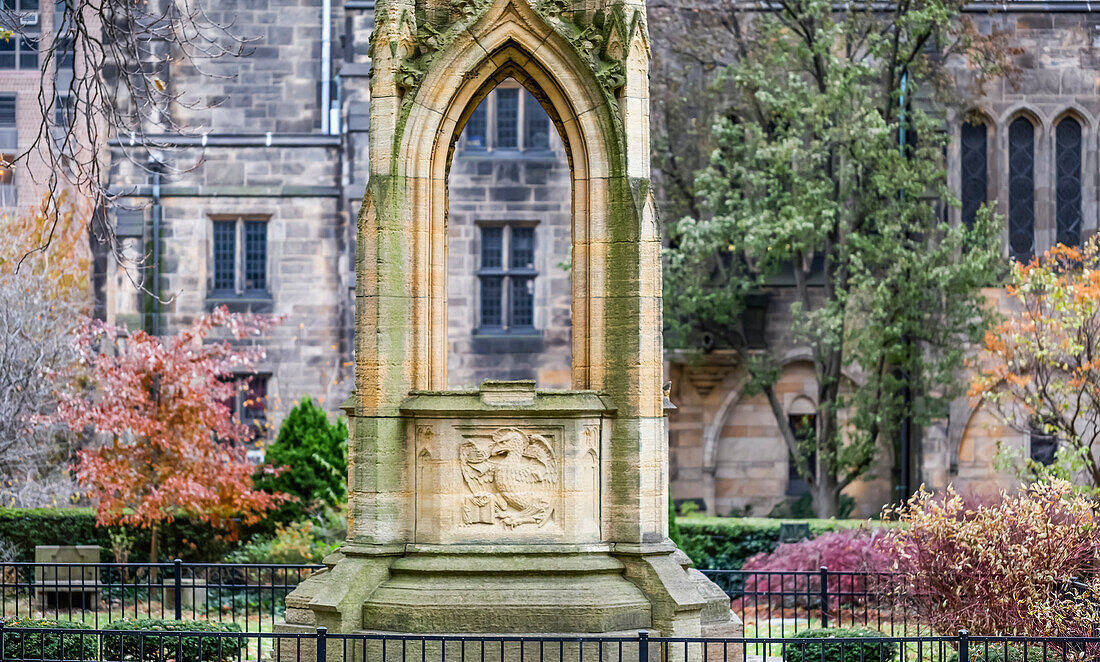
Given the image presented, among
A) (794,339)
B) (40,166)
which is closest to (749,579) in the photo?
(794,339)

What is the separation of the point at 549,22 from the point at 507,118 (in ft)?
48.7

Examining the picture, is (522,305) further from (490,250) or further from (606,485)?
(606,485)

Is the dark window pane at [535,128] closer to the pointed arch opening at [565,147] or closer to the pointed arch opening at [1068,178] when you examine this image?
the pointed arch opening at [1068,178]

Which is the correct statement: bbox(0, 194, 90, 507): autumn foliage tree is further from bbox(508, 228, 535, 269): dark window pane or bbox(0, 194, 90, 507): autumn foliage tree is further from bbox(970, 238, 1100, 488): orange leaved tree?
bbox(970, 238, 1100, 488): orange leaved tree

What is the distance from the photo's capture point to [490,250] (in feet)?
81.8

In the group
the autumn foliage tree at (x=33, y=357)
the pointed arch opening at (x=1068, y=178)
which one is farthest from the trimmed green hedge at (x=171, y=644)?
the pointed arch opening at (x=1068, y=178)

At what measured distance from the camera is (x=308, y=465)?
20406mm

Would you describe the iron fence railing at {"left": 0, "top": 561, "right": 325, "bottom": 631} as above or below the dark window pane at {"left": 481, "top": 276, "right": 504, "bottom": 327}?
below

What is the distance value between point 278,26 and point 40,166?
17.0 feet

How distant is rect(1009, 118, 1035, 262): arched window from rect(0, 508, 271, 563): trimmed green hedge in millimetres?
14589

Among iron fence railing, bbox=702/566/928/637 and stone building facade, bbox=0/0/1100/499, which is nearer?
iron fence railing, bbox=702/566/928/637

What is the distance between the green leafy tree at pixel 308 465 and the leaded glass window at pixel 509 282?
4.85 m

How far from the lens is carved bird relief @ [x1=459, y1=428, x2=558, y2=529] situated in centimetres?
982

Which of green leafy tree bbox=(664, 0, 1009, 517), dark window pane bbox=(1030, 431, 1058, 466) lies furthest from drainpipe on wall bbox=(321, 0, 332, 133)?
dark window pane bbox=(1030, 431, 1058, 466)
